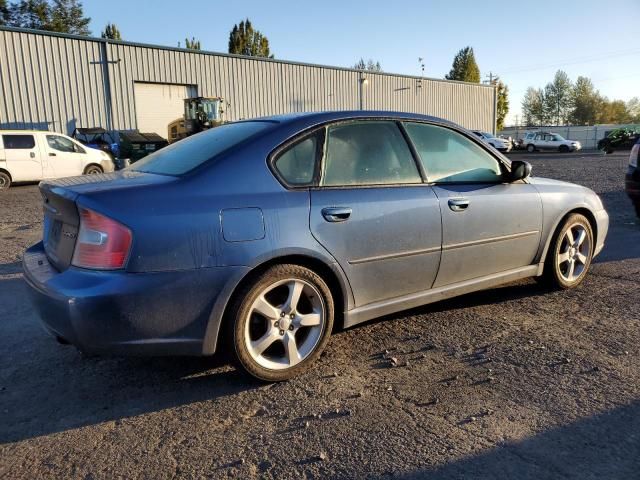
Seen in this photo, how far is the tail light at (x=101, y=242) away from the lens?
8.55 feet

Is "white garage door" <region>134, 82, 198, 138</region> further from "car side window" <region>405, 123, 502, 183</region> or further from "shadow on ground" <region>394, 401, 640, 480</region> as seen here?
"shadow on ground" <region>394, 401, 640, 480</region>

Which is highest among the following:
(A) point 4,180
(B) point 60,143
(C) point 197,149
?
(B) point 60,143

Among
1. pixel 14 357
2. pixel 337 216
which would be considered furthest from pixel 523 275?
pixel 14 357

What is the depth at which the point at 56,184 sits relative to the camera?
311 cm

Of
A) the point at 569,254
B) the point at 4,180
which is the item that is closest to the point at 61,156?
the point at 4,180

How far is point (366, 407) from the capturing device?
9.12 feet

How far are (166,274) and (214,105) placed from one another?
22.6m

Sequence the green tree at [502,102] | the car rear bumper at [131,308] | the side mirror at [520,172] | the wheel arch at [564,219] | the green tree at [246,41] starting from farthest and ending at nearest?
the green tree at [502,102], the green tree at [246,41], the wheel arch at [564,219], the side mirror at [520,172], the car rear bumper at [131,308]

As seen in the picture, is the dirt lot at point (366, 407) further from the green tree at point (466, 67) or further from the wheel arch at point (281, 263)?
the green tree at point (466, 67)

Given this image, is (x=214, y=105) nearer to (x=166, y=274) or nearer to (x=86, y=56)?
(x=86, y=56)

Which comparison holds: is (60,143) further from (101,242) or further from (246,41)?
(246,41)

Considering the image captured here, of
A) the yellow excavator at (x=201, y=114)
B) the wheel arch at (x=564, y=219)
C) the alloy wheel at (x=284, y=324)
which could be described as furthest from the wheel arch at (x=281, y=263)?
the yellow excavator at (x=201, y=114)

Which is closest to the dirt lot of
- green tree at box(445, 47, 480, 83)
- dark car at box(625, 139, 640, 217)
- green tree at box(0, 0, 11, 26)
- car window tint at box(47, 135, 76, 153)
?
dark car at box(625, 139, 640, 217)

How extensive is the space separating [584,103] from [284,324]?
335ft
